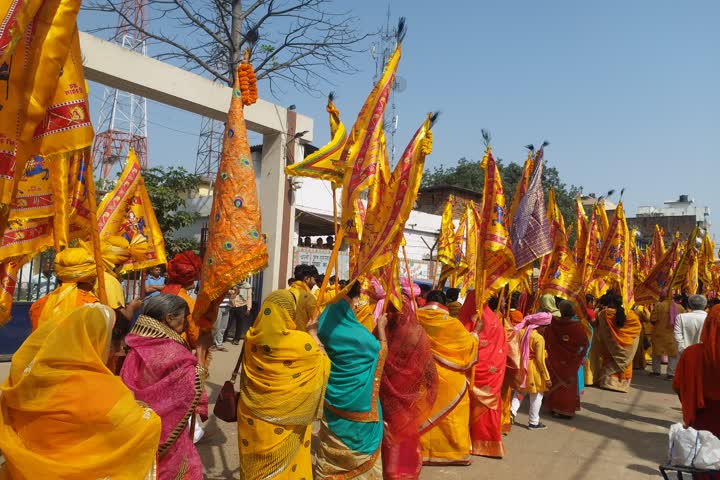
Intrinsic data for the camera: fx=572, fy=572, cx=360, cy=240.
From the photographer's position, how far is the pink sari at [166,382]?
3.07 metres

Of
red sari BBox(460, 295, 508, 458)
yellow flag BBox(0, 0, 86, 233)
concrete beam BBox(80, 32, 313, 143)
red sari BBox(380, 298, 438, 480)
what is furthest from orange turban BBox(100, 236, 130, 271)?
concrete beam BBox(80, 32, 313, 143)

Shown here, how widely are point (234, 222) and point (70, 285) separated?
132 cm

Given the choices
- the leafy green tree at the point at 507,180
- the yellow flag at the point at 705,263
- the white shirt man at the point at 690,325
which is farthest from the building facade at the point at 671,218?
the white shirt man at the point at 690,325

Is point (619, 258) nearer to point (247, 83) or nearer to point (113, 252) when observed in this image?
point (247, 83)

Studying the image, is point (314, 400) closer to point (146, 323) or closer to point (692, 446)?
point (146, 323)

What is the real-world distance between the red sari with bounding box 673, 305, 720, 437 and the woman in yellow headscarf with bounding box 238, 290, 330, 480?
267cm

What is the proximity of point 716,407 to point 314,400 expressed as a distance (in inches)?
114

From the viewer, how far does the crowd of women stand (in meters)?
2.29

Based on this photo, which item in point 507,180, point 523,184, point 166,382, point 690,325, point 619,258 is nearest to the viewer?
point 166,382

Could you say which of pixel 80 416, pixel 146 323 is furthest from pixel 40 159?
pixel 80 416

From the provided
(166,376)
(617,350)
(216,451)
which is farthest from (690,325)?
(166,376)

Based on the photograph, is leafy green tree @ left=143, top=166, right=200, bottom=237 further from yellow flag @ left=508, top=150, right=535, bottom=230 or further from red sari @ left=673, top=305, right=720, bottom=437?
red sari @ left=673, top=305, right=720, bottom=437

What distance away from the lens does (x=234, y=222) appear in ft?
13.5

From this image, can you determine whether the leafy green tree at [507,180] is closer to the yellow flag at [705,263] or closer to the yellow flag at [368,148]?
the yellow flag at [705,263]
